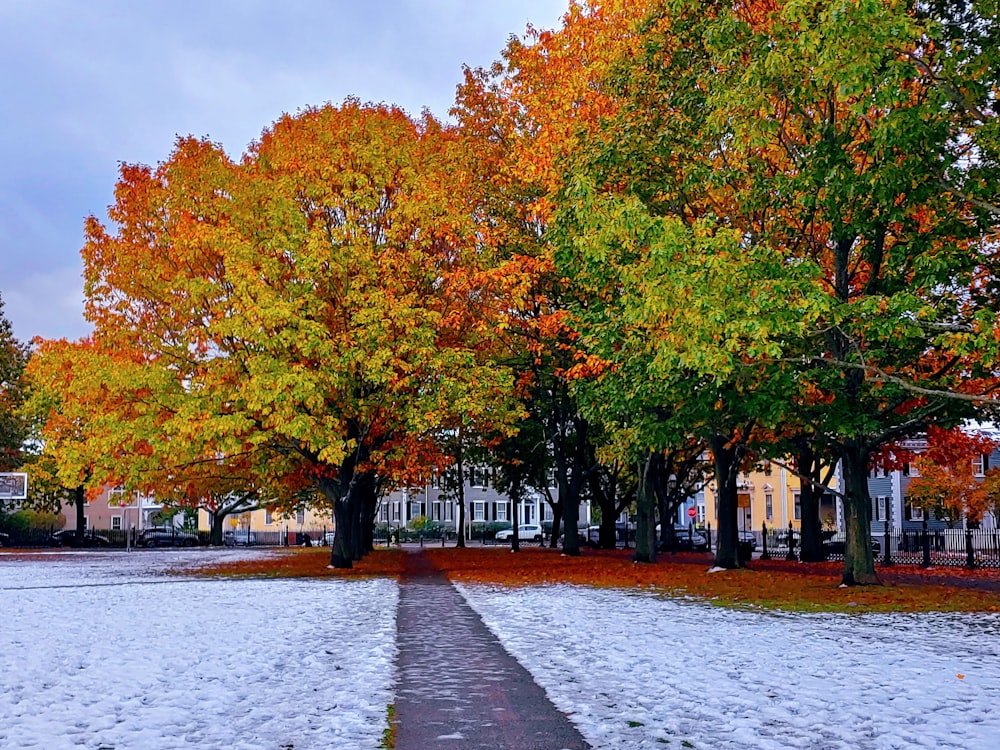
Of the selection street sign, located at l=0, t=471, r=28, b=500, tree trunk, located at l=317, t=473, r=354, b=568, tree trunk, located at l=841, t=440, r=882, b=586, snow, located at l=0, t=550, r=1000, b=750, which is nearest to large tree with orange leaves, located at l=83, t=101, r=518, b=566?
tree trunk, located at l=317, t=473, r=354, b=568

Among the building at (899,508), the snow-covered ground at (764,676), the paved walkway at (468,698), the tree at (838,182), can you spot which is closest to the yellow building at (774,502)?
the building at (899,508)

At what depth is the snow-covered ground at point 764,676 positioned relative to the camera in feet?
25.0

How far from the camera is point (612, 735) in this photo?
7547 mm

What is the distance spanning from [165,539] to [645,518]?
170 ft

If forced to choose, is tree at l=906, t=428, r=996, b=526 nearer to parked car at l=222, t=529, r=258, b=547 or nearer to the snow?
the snow

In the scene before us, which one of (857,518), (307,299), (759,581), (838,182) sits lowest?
(759,581)

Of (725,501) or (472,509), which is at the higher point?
(725,501)

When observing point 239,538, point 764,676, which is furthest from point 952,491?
point 239,538

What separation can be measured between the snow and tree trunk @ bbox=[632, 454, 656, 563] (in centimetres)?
1858

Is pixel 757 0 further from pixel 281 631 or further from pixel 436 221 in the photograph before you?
pixel 281 631

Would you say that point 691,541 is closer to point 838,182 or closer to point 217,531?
point 217,531

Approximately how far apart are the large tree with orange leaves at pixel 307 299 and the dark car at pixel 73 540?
43.2 meters

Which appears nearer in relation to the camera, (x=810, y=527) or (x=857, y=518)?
(x=857, y=518)

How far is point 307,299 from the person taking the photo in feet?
92.9
